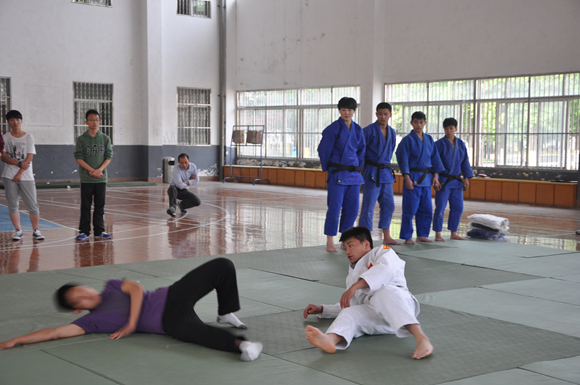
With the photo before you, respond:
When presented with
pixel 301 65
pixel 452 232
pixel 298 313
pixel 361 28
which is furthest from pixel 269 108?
pixel 298 313

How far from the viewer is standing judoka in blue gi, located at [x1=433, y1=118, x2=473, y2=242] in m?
7.88

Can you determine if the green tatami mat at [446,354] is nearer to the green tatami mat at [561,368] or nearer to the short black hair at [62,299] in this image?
the green tatami mat at [561,368]

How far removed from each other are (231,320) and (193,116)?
16035 mm

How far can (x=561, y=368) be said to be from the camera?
3.28 metres

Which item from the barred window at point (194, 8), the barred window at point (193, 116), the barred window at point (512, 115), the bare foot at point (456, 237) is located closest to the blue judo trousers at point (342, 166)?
the bare foot at point (456, 237)

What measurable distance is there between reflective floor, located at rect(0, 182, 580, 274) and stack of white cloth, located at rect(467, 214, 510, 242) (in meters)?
0.26

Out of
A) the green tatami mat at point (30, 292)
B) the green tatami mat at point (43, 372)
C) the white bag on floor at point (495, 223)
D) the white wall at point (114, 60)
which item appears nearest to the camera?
the green tatami mat at point (43, 372)

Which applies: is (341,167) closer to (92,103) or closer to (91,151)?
(91,151)

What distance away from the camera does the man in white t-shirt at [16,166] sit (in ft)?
24.2

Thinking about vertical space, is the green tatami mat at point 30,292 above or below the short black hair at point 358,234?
below

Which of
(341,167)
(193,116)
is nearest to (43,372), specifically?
(341,167)

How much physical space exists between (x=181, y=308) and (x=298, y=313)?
42.1 inches

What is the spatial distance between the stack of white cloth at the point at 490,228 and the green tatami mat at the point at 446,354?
414 cm

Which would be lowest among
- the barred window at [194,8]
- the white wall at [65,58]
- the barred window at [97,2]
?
the white wall at [65,58]
